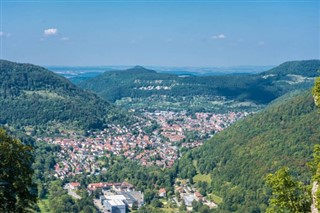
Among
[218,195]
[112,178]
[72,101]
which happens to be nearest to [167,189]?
[218,195]

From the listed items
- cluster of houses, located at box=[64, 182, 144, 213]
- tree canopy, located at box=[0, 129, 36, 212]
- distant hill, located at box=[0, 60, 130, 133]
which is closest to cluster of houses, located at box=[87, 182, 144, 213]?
cluster of houses, located at box=[64, 182, 144, 213]

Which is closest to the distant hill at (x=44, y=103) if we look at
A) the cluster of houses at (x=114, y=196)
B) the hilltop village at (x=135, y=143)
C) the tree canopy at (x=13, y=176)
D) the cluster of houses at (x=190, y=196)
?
the hilltop village at (x=135, y=143)

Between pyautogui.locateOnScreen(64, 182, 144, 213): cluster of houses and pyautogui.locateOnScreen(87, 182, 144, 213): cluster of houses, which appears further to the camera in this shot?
pyautogui.locateOnScreen(64, 182, 144, 213): cluster of houses

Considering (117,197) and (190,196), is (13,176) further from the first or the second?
(190,196)

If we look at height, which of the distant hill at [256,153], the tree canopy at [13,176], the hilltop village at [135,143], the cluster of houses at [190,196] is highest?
the tree canopy at [13,176]

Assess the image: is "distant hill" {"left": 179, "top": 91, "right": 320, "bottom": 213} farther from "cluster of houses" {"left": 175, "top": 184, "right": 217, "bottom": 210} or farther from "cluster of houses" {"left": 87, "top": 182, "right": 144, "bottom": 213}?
"cluster of houses" {"left": 87, "top": 182, "right": 144, "bottom": 213}

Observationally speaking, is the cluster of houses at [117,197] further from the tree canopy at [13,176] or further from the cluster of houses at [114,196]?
the tree canopy at [13,176]
